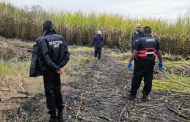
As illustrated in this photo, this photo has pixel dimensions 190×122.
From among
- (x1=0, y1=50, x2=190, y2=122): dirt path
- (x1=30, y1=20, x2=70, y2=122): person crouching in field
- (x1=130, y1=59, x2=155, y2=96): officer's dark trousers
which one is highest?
(x1=30, y1=20, x2=70, y2=122): person crouching in field

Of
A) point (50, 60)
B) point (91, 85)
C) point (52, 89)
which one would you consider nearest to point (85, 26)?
point (91, 85)

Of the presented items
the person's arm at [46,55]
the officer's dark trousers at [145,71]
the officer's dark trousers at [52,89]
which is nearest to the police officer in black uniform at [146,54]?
the officer's dark trousers at [145,71]

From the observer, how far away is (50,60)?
26.6 ft

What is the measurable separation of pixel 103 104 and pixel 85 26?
696 inches

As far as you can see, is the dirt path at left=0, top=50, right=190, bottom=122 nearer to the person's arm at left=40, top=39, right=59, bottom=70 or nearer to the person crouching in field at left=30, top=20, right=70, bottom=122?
the person crouching in field at left=30, top=20, right=70, bottom=122

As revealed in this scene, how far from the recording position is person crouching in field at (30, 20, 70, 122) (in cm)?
816

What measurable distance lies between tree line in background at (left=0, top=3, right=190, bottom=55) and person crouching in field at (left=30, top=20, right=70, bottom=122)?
15643mm

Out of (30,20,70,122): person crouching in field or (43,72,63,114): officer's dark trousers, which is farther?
(43,72,63,114): officer's dark trousers

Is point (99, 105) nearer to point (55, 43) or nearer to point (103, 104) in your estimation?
point (103, 104)

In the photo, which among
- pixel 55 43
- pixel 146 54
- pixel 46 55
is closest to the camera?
pixel 46 55

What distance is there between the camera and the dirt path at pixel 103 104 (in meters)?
9.16

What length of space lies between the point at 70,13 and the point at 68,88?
56.7 feet

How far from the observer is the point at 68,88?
12031mm

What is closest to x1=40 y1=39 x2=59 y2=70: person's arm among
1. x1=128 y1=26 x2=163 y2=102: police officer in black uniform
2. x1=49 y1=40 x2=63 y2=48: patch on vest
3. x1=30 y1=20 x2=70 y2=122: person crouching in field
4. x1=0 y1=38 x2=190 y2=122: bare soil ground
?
x1=30 y1=20 x2=70 y2=122: person crouching in field
